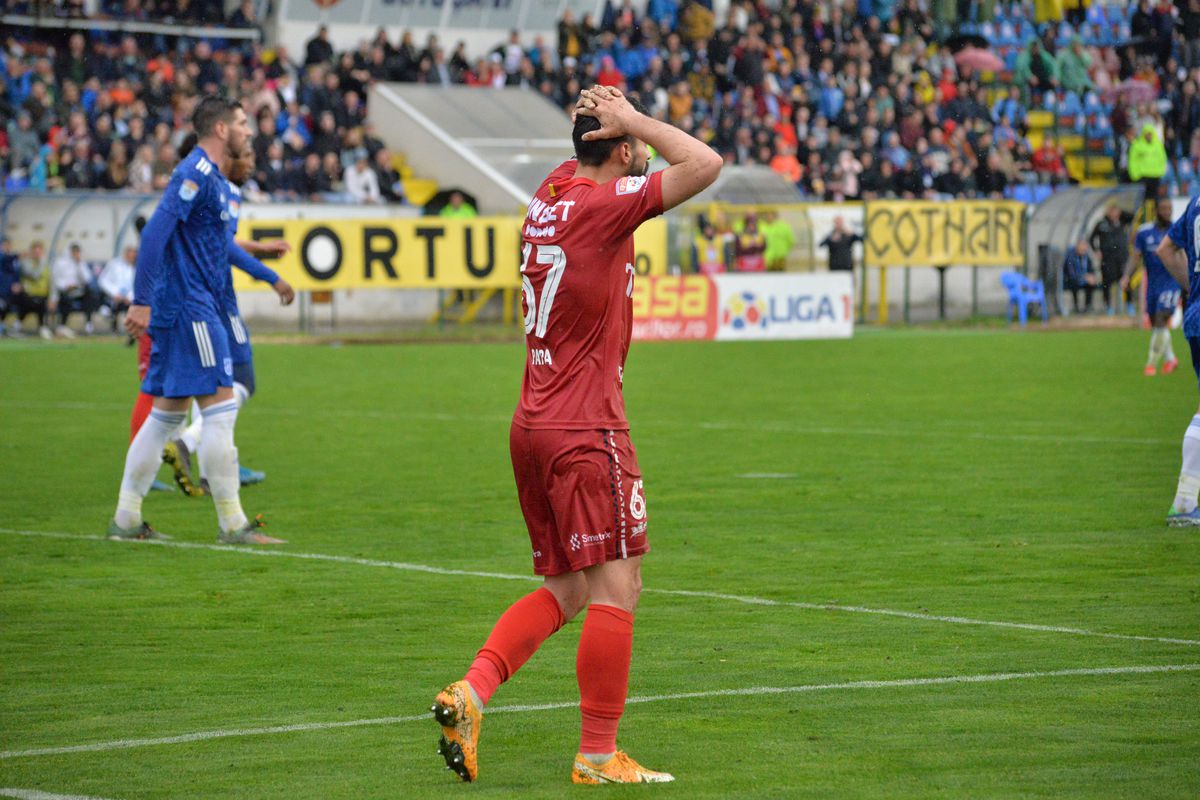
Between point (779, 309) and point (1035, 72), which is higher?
point (1035, 72)

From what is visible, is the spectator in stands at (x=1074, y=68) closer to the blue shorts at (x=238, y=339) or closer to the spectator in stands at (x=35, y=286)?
the spectator in stands at (x=35, y=286)

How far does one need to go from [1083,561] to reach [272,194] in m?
26.9

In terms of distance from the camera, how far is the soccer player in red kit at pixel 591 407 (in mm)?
5574

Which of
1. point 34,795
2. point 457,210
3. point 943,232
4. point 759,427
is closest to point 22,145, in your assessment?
point 457,210

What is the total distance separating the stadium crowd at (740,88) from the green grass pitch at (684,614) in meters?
18.1

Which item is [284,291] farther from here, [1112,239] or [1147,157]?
[1147,157]

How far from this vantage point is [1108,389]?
20.8 m

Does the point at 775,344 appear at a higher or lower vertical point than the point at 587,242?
lower

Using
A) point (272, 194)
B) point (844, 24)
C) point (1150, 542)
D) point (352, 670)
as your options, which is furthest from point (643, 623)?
point (844, 24)

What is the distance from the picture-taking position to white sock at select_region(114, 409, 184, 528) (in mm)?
10453

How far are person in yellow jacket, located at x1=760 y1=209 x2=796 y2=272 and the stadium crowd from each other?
173 inches

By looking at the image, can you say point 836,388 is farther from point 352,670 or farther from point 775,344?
point 352,670

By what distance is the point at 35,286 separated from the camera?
1286 inches

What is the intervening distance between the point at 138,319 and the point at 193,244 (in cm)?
63
